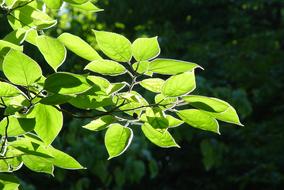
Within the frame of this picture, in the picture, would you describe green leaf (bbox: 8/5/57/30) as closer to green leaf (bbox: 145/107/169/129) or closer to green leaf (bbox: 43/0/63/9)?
green leaf (bbox: 43/0/63/9)

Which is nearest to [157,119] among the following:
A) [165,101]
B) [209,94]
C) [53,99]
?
[165,101]

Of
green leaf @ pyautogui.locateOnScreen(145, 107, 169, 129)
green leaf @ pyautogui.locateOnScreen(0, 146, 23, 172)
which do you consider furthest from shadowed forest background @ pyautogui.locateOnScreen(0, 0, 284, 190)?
green leaf @ pyautogui.locateOnScreen(145, 107, 169, 129)

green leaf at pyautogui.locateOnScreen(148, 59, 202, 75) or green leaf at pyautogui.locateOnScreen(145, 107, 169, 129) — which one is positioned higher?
green leaf at pyautogui.locateOnScreen(148, 59, 202, 75)

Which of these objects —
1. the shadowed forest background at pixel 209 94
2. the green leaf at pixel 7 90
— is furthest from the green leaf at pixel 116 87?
the shadowed forest background at pixel 209 94

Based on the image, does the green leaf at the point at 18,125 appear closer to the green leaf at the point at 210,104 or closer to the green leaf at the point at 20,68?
the green leaf at the point at 20,68

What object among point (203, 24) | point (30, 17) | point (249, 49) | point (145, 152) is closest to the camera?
point (30, 17)

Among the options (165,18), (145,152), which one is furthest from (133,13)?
(145,152)

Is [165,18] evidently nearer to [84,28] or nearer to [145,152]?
[84,28]
